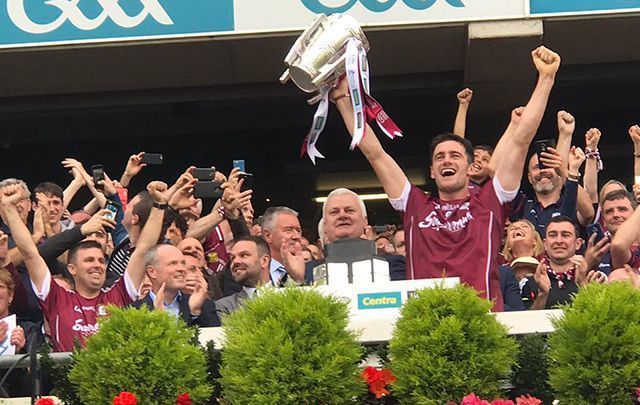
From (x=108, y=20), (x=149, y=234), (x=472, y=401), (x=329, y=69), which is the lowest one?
(x=472, y=401)

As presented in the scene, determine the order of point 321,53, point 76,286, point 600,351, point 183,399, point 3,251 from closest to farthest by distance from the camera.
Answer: point 600,351 < point 183,399 < point 321,53 < point 76,286 < point 3,251

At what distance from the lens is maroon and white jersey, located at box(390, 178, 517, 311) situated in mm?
6031

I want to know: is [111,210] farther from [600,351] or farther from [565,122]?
[600,351]

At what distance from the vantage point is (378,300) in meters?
5.02

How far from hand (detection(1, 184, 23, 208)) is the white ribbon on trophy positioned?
1.83m

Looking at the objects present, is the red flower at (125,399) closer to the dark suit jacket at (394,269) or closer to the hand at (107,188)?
the dark suit jacket at (394,269)

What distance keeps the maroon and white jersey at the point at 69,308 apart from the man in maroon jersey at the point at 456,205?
1693 mm

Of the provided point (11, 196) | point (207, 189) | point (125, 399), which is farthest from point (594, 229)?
point (125, 399)

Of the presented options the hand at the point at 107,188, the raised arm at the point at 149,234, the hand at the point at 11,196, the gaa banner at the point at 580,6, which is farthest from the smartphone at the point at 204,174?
the gaa banner at the point at 580,6

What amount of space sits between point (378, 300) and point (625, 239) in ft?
8.09

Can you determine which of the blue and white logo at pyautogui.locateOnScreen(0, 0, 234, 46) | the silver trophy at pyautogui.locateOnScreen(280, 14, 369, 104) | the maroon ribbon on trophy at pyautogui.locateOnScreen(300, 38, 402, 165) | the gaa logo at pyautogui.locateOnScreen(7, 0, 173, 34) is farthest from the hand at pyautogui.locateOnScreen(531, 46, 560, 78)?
the gaa logo at pyautogui.locateOnScreen(7, 0, 173, 34)

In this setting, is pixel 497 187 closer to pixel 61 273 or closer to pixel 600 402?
pixel 600 402

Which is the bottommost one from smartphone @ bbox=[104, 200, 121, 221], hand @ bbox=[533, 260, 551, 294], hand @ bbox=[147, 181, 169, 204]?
hand @ bbox=[533, 260, 551, 294]

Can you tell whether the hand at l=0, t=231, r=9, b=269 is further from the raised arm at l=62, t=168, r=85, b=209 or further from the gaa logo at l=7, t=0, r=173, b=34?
the gaa logo at l=7, t=0, r=173, b=34
